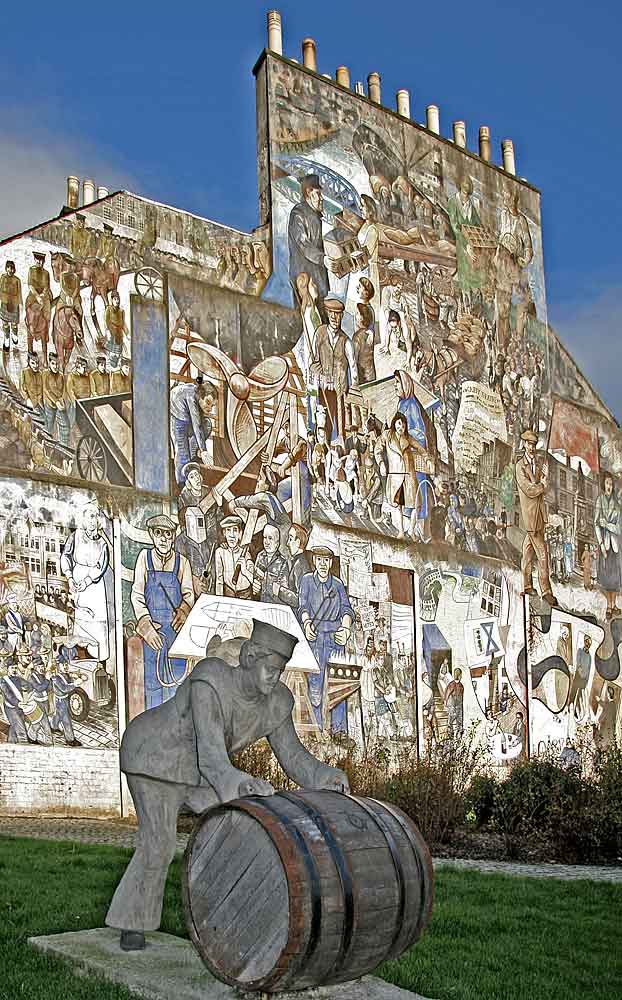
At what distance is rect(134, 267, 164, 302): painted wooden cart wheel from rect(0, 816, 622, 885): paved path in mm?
7011

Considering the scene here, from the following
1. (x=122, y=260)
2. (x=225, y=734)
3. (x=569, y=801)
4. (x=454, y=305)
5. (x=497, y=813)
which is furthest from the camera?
(x=454, y=305)

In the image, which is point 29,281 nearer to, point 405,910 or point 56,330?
point 56,330

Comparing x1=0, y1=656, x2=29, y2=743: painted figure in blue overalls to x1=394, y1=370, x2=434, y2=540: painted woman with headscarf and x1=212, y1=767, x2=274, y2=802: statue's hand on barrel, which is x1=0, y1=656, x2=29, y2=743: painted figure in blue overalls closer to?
x1=394, y1=370, x2=434, y2=540: painted woman with headscarf

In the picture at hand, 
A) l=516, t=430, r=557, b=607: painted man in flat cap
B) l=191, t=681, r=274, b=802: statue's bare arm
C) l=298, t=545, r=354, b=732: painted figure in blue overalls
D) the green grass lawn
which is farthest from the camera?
l=516, t=430, r=557, b=607: painted man in flat cap

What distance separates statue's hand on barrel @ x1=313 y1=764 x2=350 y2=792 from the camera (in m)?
5.60

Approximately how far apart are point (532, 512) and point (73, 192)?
33.2 feet

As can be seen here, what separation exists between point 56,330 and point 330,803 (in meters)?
11.4

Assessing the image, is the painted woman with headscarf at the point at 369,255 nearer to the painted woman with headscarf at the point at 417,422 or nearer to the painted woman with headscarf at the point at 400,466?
the painted woman with headscarf at the point at 417,422

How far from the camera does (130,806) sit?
15234 millimetres

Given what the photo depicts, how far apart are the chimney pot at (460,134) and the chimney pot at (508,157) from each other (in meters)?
1.37

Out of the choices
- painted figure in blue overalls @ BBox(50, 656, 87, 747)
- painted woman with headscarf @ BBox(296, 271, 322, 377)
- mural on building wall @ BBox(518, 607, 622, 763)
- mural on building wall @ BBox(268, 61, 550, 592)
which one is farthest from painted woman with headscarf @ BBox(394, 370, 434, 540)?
painted figure in blue overalls @ BBox(50, 656, 87, 747)

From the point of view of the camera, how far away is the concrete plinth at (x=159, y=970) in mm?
5273

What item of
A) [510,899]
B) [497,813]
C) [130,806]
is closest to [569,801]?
[497,813]

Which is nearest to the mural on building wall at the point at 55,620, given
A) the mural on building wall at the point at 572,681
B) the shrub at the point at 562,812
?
the shrub at the point at 562,812
